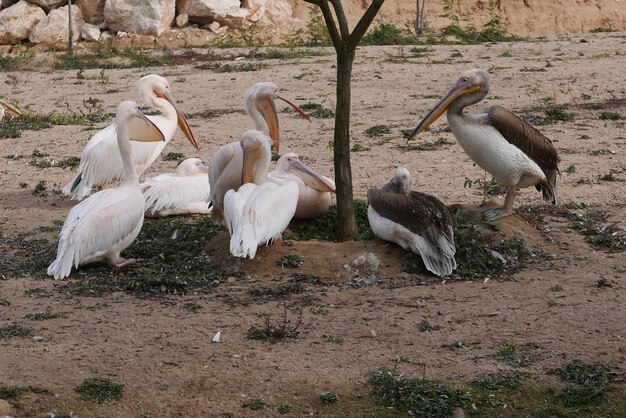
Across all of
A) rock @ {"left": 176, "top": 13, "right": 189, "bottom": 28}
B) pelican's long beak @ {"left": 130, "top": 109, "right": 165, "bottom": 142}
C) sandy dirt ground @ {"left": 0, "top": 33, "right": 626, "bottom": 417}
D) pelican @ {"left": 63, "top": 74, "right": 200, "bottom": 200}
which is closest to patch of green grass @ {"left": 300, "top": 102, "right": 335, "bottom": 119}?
sandy dirt ground @ {"left": 0, "top": 33, "right": 626, "bottom": 417}

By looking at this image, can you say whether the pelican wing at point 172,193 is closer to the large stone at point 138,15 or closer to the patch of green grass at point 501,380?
the patch of green grass at point 501,380

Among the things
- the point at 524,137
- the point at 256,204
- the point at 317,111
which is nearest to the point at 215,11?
the point at 317,111

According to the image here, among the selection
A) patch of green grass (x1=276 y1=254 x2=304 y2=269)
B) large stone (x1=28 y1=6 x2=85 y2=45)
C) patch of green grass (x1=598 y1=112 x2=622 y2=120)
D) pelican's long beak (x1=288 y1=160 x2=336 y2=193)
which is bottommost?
large stone (x1=28 y1=6 x2=85 y2=45)

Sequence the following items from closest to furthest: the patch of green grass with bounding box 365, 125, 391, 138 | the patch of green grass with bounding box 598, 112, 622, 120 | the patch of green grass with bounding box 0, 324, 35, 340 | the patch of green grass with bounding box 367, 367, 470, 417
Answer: the patch of green grass with bounding box 367, 367, 470, 417
the patch of green grass with bounding box 0, 324, 35, 340
the patch of green grass with bounding box 365, 125, 391, 138
the patch of green grass with bounding box 598, 112, 622, 120

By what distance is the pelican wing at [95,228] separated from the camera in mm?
6062

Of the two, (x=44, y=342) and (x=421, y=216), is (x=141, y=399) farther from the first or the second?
(x=421, y=216)

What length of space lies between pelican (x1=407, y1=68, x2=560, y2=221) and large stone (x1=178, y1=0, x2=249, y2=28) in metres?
12.9

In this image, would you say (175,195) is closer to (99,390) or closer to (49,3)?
(99,390)

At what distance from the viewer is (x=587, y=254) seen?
20.5 feet

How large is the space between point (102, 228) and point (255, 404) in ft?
6.73

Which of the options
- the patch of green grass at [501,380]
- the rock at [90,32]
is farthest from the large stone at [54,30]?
the patch of green grass at [501,380]

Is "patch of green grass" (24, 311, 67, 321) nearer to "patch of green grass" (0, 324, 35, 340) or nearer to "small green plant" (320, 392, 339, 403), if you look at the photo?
"patch of green grass" (0, 324, 35, 340)

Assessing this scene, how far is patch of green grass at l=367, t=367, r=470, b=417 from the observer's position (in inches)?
174

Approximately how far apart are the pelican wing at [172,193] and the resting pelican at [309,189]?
776mm
